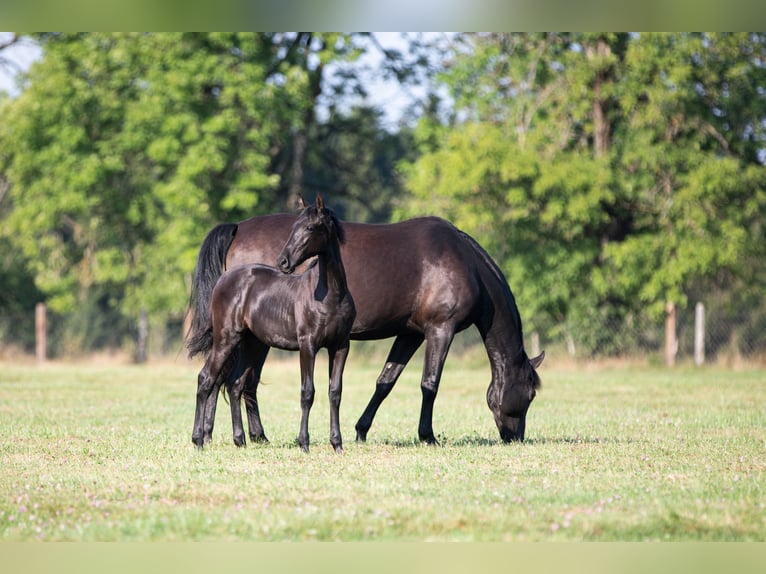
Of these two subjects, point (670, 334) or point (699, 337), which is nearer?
point (699, 337)

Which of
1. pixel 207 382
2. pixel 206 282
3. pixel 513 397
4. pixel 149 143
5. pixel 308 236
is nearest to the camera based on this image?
pixel 308 236

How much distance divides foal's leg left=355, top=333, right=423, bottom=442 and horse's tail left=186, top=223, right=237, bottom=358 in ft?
5.91

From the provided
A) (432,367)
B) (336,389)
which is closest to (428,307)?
(432,367)

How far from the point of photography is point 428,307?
36.6 feet

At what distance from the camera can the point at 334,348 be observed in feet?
34.1

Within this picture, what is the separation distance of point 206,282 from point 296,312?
6.31 feet

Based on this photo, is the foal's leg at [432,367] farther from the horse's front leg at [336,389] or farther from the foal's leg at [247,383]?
the foal's leg at [247,383]

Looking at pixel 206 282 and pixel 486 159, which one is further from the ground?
pixel 486 159

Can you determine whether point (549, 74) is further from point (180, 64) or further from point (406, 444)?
point (406, 444)

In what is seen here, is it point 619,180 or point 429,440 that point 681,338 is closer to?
point 619,180

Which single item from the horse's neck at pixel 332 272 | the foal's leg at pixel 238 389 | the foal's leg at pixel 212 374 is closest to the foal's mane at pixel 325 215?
the horse's neck at pixel 332 272

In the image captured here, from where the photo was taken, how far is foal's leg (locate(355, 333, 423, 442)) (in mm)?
11422

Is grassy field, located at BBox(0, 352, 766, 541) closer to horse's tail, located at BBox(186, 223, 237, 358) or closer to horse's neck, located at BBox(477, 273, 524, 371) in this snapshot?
horse's neck, located at BBox(477, 273, 524, 371)

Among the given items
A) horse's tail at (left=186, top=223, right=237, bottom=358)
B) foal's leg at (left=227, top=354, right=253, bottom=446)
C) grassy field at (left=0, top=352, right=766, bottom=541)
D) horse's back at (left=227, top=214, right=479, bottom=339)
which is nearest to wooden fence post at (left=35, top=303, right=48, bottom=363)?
grassy field at (left=0, top=352, right=766, bottom=541)
